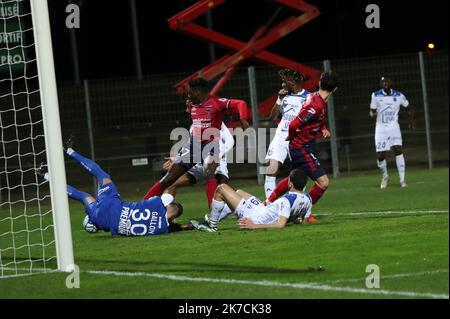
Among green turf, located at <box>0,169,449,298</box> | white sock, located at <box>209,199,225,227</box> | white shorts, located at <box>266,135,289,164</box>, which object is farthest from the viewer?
white shorts, located at <box>266,135,289,164</box>

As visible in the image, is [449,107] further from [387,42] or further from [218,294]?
[218,294]

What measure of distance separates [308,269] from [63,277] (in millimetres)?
2249

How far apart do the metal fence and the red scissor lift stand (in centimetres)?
60

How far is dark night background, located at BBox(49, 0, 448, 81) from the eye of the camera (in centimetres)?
3719

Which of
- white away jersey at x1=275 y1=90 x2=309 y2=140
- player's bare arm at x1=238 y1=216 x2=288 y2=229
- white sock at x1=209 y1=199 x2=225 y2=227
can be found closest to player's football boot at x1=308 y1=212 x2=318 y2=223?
player's bare arm at x1=238 y1=216 x2=288 y2=229

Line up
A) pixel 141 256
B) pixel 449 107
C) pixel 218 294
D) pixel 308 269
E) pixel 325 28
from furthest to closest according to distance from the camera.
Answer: pixel 325 28, pixel 449 107, pixel 141 256, pixel 308 269, pixel 218 294

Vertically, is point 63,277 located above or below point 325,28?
below

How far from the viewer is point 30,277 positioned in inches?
392

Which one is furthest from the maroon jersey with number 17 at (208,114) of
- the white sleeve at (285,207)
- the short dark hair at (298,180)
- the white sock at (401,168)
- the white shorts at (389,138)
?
the white shorts at (389,138)

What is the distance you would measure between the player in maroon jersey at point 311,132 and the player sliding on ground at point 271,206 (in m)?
1.12

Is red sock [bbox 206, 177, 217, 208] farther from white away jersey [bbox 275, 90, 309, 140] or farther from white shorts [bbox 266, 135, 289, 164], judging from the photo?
white away jersey [bbox 275, 90, 309, 140]

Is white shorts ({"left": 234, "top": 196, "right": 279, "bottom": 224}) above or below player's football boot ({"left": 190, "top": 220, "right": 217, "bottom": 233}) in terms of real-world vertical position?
above

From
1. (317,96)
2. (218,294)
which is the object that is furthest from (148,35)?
(218,294)

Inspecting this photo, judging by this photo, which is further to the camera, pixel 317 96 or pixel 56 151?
pixel 317 96
